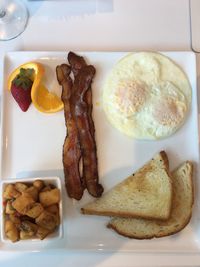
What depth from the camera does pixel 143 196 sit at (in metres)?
1.34

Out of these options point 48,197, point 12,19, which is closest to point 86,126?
point 48,197

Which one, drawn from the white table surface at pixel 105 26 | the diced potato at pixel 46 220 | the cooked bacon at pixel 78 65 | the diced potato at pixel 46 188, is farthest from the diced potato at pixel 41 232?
the white table surface at pixel 105 26

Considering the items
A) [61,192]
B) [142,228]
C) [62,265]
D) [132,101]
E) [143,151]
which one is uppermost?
[132,101]

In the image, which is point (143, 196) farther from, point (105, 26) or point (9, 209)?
point (105, 26)

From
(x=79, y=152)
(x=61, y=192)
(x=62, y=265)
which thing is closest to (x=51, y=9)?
(x=79, y=152)

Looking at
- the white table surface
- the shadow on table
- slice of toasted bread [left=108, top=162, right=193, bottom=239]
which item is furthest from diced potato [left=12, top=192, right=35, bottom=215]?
the shadow on table

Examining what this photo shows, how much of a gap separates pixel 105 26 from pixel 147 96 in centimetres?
33

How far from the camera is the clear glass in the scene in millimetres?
1481

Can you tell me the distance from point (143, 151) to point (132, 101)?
0.17 meters

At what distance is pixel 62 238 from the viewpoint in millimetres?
1324

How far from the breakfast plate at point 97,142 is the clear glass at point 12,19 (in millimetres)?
116

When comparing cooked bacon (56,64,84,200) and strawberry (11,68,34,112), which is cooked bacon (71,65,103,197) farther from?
strawberry (11,68,34,112)

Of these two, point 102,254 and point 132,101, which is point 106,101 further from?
point 102,254

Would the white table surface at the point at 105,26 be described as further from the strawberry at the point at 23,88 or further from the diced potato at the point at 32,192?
the diced potato at the point at 32,192
